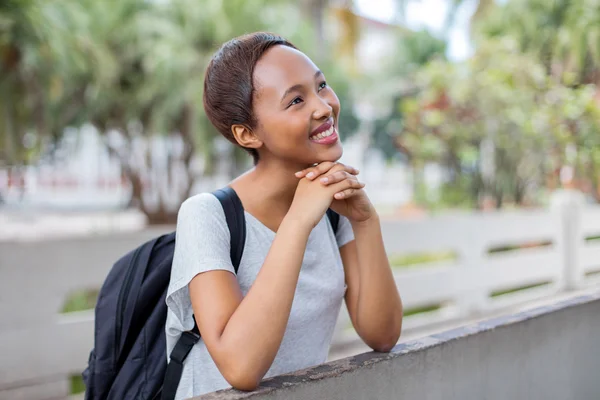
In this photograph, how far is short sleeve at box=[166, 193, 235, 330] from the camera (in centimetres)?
135

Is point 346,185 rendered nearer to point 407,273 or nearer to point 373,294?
point 373,294

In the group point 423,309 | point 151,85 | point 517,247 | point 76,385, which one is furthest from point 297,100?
point 517,247

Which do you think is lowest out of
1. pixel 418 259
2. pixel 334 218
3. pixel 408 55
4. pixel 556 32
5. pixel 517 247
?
pixel 517 247

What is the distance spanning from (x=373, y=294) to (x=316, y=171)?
340 millimetres

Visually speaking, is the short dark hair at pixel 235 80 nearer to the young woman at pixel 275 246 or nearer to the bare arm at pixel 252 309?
the young woman at pixel 275 246

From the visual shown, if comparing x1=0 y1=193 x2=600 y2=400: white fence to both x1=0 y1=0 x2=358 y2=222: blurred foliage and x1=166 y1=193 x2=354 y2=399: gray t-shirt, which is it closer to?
x1=0 y1=0 x2=358 y2=222: blurred foliage

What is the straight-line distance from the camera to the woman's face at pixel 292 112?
4.78 ft

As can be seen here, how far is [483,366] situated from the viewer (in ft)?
5.22

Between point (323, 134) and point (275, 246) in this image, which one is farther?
point (323, 134)

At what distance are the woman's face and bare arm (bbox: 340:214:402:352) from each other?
231 mm

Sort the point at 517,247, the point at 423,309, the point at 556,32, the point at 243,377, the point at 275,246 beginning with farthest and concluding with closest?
the point at 556,32, the point at 517,247, the point at 423,309, the point at 275,246, the point at 243,377

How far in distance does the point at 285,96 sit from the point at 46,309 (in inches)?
126

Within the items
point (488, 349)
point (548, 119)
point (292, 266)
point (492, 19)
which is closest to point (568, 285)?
point (548, 119)

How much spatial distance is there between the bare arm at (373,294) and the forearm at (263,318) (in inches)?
12.1
